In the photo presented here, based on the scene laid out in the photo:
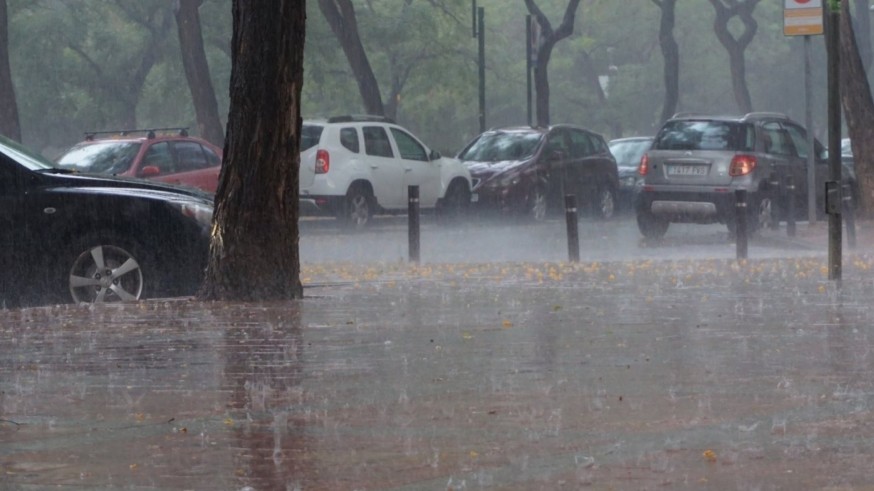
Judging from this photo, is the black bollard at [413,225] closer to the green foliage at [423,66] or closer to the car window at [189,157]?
the car window at [189,157]

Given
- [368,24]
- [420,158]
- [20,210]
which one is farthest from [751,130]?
[368,24]

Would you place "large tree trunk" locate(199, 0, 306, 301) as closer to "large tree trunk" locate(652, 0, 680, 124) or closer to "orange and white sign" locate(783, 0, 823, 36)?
"orange and white sign" locate(783, 0, 823, 36)

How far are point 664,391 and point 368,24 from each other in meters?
48.7

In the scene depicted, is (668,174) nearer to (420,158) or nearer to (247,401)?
(420,158)

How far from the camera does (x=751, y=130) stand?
26.0 meters

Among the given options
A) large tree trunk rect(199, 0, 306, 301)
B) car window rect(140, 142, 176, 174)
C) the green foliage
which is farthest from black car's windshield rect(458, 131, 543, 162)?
the green foliage

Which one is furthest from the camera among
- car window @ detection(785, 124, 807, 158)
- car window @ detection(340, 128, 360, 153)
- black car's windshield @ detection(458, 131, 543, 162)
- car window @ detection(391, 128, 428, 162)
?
black car's windshield @ detection(458, 131, 543, 162)

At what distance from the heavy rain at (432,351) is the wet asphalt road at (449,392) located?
26 mm

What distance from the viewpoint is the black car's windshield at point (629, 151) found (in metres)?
39.1

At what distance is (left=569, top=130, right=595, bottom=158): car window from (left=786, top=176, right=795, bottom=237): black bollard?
8.35 m

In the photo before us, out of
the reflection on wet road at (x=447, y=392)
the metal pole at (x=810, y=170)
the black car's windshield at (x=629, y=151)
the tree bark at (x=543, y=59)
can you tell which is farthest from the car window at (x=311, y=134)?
the tree bark at (x=543, y=59)

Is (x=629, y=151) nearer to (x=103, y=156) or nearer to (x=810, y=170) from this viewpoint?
(x=810, y=170)

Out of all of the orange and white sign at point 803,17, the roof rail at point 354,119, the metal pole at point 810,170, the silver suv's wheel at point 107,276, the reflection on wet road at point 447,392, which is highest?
the orange and white sign at point 803,17

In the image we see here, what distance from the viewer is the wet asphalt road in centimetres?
712
